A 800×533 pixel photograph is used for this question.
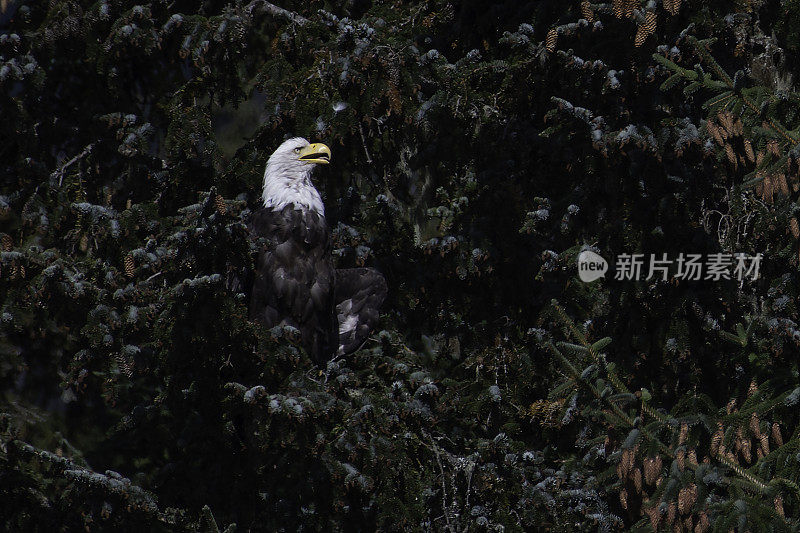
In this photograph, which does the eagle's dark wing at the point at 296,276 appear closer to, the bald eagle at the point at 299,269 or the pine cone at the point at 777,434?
the bald eagle at the point at 299,269

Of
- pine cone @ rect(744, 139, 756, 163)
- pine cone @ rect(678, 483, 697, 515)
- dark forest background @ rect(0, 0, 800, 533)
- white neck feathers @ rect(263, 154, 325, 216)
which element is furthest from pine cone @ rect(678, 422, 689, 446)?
white neck feathers @ rect(263, 154, 325, 216)

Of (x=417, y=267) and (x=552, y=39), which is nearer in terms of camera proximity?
(x=552, y=39)

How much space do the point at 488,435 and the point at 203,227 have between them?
1.89 m

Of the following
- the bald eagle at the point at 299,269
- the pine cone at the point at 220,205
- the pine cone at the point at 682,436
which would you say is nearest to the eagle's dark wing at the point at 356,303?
the bald eagle at the point at 299,269

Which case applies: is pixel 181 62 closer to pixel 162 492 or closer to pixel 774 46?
pixel 162 492

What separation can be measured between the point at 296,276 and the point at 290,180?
1.79ft

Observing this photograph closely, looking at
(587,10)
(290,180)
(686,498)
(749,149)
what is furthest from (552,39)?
(686,498)

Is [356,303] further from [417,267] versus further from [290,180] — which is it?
[290,180]

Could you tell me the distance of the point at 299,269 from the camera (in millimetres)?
4621

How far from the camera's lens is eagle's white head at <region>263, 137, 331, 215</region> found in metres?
4.48

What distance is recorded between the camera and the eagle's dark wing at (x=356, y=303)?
4.81 metres

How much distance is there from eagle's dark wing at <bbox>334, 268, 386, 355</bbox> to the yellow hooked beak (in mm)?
769

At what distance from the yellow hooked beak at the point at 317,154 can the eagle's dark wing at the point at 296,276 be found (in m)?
0.45

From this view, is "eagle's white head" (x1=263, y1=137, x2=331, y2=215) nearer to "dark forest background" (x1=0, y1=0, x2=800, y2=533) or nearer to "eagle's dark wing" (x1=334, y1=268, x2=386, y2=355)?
"dark forest background" (x1=0, y1=0, x2=800, y2=533)
